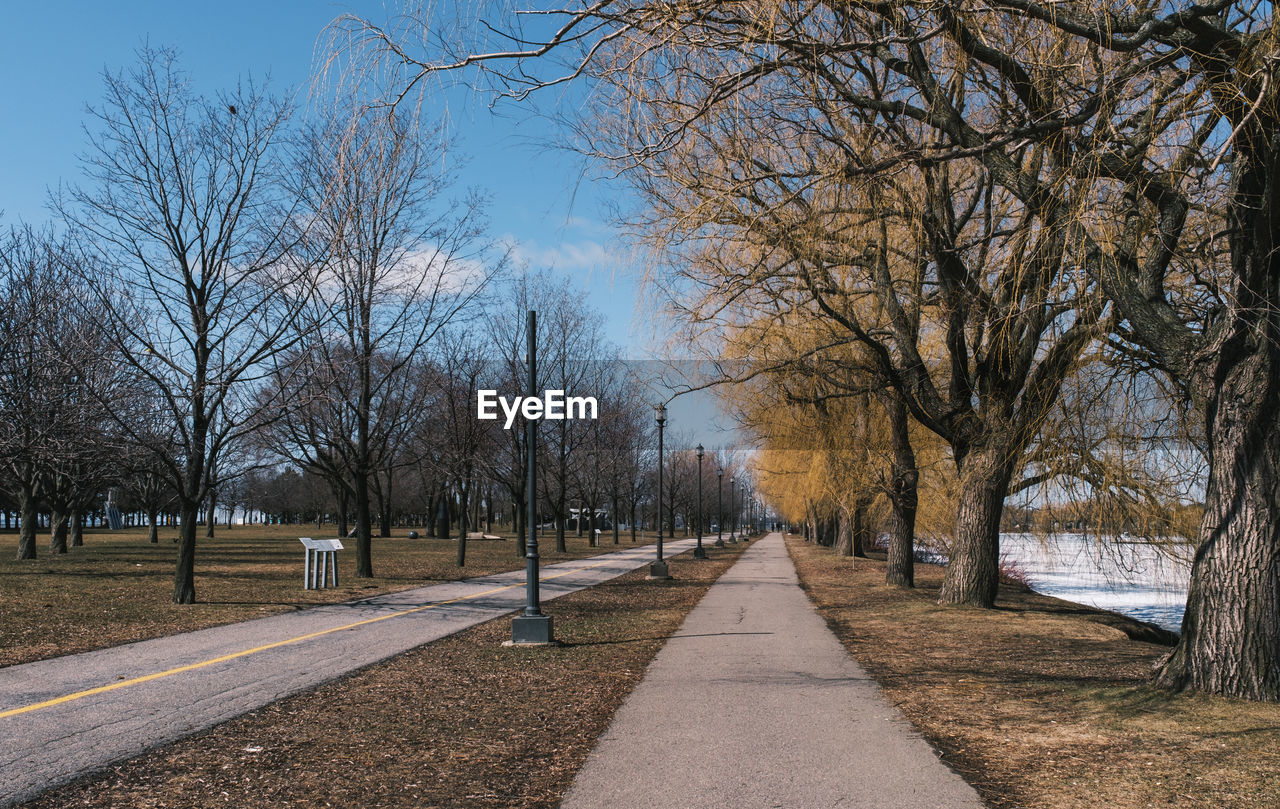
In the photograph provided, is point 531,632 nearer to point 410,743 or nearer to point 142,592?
point 410,743

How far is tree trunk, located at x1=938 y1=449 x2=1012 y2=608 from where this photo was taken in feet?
44.5

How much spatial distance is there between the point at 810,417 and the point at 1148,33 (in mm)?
15194

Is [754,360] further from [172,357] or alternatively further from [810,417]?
[172,357]

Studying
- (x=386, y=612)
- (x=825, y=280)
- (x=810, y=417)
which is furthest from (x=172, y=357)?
(x=810, y=417)

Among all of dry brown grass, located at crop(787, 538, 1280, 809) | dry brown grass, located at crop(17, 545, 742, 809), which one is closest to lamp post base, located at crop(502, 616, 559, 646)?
dry brown grass, located at crop(17, 545, 742, 809)

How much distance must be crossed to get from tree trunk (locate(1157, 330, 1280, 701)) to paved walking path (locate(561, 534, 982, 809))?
2655 millimetres

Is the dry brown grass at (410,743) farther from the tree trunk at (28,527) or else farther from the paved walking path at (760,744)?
the tree trunk at (28,527)

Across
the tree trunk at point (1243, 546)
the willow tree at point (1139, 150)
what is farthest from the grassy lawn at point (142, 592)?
the tree trunk at point (1243, 546)

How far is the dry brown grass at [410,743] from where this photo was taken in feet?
16.0

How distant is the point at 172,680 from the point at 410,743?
361cm

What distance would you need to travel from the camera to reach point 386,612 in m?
14.3

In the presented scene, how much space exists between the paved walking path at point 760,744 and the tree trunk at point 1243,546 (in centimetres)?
266

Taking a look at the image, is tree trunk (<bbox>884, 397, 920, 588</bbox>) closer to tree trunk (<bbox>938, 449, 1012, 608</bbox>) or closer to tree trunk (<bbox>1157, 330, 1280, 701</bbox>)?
tree trunk (<bbox>938, 449, 1012, 608</bbox>)

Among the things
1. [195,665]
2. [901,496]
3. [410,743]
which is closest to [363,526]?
[195,665]
